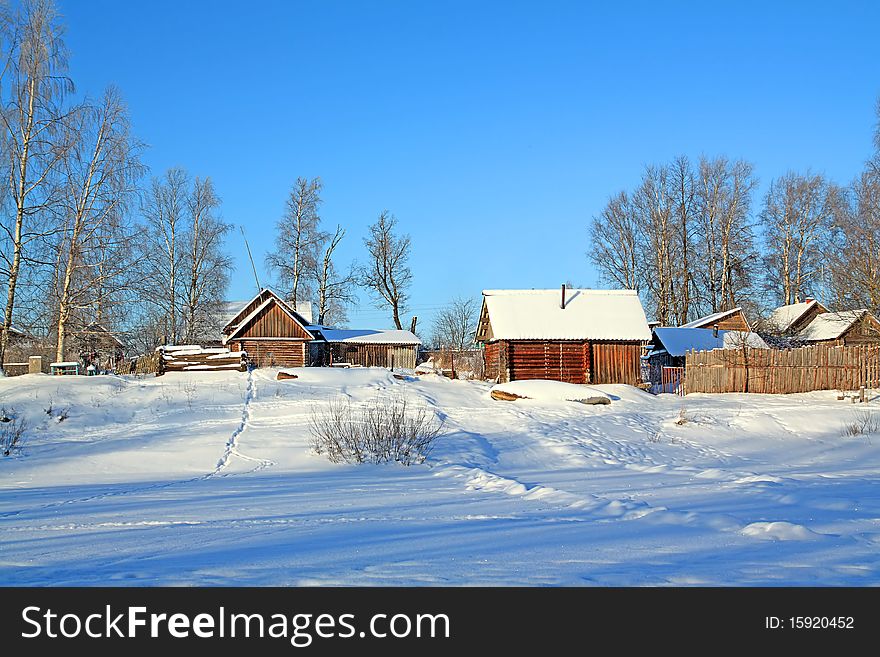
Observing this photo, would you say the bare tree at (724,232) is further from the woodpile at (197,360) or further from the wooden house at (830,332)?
the woodpile at (197,360)

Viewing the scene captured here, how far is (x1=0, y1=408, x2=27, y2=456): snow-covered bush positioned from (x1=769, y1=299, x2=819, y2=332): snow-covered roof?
38.9 meters

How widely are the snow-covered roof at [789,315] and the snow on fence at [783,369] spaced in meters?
14.3

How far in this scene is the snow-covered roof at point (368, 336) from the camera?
1908 inches

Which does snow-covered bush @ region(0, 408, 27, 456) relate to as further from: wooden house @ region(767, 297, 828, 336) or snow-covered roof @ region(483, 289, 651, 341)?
wooden house @ region(767, 297, 828, 336)

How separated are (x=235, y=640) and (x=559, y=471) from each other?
8.61 metres

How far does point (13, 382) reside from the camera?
20.5 metres

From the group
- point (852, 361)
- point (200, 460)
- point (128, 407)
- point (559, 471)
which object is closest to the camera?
point (559, 471)

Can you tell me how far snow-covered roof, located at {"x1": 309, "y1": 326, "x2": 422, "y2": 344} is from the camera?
48469 mm

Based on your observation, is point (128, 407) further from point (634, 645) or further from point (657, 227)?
point (657, 227)

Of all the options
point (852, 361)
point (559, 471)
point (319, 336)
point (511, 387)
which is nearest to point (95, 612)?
point (559, 471)

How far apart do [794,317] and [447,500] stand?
39.9 metres

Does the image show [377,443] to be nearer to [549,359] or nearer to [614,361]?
[549,359]

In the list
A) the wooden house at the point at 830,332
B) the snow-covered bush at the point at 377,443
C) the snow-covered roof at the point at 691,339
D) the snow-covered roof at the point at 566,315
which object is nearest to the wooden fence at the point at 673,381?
the snow-covered roof at the point at 566,315

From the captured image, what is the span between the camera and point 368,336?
49438mm
